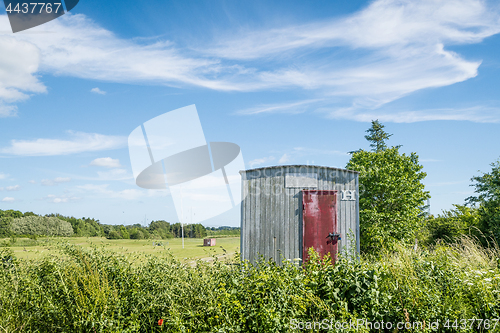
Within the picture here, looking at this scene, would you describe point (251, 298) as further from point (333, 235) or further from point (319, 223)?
point (333, 235)

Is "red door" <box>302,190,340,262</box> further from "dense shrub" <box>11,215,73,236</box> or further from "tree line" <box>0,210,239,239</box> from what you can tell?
"dense shrub" <box>11,215,73,236</box>

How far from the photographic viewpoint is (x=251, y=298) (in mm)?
3725

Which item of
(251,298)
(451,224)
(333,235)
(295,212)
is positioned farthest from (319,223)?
(451,224)

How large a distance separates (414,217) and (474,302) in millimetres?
8177

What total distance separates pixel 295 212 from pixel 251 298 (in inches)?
146

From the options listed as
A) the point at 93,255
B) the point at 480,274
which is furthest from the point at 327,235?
the point at 93,255

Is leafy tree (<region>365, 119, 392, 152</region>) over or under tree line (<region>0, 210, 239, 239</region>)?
over

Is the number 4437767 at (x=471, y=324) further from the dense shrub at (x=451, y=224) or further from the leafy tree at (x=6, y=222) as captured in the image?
the leafy tree at (x=6, y=222)

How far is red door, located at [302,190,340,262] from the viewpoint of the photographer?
7098mm

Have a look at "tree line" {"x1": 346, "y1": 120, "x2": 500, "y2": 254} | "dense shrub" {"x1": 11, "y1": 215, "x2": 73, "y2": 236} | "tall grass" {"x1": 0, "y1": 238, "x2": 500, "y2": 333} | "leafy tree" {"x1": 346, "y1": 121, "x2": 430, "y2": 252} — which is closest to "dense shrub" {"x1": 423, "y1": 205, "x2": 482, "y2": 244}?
"tree line" {"x1": 346, "y1": 120, "x2": 500, "y2": 254}

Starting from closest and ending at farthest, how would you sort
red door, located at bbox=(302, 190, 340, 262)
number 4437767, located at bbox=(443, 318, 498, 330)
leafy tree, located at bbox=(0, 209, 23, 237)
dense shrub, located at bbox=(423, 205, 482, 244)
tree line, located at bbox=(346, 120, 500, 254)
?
number 4437767, located at bbox=(443, 318, 498, 330) < red door, located at bbox=(302, 190, 340, 262) < tree line, located at bbox=(346, 120, 500, 254) < dense shrub, located at bbox=(423, 205, 482, 244) < leafy tree, located at bbox=(0, 209, 23, 237)

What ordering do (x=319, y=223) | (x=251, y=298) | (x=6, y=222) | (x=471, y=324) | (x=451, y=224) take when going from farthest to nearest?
(x=6, y=222)
(x=451, y=224)
(x=319, y=223)
(x=251, y=298)
(x=471, y=324)

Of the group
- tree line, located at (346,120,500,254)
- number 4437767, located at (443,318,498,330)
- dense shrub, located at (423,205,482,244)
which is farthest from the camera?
dense shrub, located at (423,205,482,244)

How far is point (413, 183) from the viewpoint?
38.6 feet
